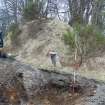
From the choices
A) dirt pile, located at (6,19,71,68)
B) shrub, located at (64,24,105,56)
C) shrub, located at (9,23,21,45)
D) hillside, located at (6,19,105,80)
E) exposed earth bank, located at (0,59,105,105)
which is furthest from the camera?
shrub, located at (9,23,21,45)

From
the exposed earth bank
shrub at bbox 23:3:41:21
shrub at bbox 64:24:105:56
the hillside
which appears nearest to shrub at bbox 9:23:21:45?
the hillside

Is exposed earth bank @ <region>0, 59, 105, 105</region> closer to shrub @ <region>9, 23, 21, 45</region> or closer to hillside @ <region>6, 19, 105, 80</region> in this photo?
hillside @ <region>6, 19, 105, 80</region>

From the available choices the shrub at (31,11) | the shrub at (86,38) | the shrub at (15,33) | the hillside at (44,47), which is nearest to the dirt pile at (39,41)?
the hillside at (44,47)

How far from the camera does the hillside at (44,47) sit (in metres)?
Result: 17.6

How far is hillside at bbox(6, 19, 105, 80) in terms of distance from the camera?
57.9 feet

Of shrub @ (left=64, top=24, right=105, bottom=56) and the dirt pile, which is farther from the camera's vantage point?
the dirt pile

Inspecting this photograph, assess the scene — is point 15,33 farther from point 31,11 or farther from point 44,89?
point 44,89

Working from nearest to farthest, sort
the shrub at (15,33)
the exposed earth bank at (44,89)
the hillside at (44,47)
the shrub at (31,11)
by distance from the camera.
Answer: the exposed earth bank at (44,89)
the hillside at (44,47)
the shrub at (15,33)
the shrub at (31,11)

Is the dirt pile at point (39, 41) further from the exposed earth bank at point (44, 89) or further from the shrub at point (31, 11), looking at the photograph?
the exposed earth bank at point (44, 89)

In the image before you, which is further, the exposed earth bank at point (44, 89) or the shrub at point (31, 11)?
the shrub at point (31, 11)

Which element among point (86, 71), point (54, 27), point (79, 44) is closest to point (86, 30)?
point (79, 44)

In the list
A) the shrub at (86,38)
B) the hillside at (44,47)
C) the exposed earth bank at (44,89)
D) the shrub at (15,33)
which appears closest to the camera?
the exposed earth bank at (44,89)

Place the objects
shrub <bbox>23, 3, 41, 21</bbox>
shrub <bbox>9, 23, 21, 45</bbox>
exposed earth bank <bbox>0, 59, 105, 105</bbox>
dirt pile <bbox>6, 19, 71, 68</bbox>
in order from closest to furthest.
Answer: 1. exposed earth bank <bbox>0, 59, 105, 105</bbox>
2. dirt pile <bbox>6, 19, 71, 68</bbox>
3. shrub <bbox>9, 23, 21, 45</bbox>
4. shrub <bbox>23, 3, 41, 21</bbox>

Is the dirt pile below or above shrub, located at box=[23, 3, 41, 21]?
below
